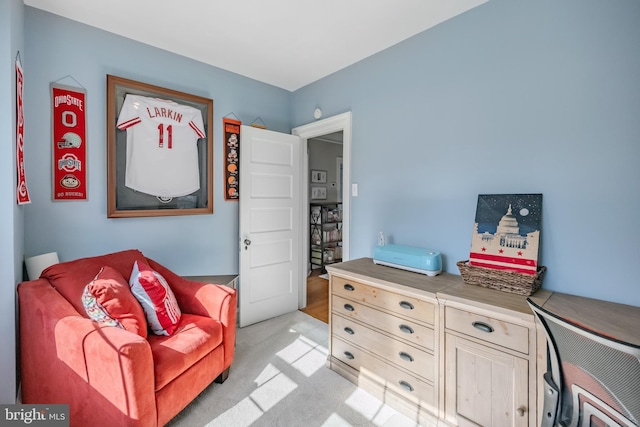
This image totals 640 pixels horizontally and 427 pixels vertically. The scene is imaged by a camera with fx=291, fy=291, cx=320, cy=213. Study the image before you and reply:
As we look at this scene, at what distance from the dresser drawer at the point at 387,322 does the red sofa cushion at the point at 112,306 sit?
1.25 meters

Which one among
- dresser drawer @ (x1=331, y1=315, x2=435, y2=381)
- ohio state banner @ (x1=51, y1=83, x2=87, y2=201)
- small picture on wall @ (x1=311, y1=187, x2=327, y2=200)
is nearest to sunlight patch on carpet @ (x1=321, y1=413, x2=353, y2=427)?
dresser drawer @ (x1=331, y1=315, x2=435, y2=381)

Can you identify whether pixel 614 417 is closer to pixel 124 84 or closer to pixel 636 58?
pixel 636 58

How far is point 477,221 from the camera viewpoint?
1.90m

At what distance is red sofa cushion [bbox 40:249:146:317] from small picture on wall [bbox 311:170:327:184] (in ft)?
11.3

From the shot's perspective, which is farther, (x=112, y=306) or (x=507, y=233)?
(x=507, y=233)

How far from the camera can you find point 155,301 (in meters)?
1.76

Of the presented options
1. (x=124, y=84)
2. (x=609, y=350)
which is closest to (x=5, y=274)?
(x=124, y=84)

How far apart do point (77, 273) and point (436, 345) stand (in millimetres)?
2154

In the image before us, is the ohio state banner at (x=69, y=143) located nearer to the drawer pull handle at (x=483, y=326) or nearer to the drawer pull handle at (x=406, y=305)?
the drawer pull handle at (x=406, y=305)

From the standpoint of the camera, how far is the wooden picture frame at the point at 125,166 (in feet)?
7.53

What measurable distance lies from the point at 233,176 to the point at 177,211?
66 centimetres

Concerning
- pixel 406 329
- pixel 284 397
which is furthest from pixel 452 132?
pixel 284 397

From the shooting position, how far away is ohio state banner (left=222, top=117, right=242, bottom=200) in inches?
117

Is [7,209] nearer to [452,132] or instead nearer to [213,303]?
[213,303]
